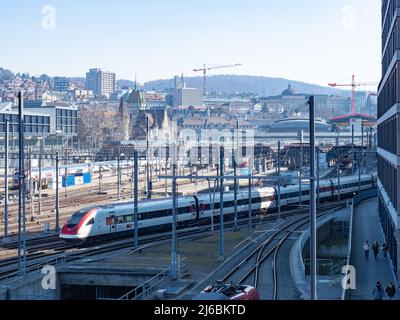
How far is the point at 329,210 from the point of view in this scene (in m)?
36.9

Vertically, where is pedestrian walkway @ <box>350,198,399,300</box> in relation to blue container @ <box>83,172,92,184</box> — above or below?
below

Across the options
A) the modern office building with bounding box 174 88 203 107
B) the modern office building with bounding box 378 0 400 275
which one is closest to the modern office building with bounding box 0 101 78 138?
the modern office building with bounding box 378 0 400 275

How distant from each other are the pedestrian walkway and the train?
17.8ft

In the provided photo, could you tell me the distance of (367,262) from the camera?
1956 centimetres

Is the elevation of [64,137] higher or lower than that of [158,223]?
higher

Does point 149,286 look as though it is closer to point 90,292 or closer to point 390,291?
point 90,292

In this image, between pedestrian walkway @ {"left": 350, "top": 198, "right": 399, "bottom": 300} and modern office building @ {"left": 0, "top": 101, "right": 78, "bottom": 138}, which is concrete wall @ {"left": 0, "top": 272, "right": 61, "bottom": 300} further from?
modern office building @ {"left": 0, "top": 101, "right": 78, "bottom": 138}

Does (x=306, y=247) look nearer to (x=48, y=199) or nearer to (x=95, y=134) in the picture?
(x=48, y=199)

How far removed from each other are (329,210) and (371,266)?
18.1m

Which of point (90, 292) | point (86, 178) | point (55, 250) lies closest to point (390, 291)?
point (90, 292)

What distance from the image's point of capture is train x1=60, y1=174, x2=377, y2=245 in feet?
74.5

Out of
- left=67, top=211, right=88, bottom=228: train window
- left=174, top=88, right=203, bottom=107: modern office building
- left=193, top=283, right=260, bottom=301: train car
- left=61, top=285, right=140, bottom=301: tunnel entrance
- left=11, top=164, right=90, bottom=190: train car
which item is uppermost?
left=174, top=88, right=203, bottom=107: modern office building

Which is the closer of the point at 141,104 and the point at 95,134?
the point at 95,134
